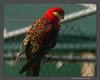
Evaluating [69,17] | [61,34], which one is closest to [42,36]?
[61,34]

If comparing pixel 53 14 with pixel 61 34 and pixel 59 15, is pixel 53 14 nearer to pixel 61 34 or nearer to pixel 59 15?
pixel 59 15

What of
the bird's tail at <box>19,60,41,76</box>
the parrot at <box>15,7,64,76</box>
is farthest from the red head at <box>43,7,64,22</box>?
the bird's tail at <box>19,60,41,76</box>

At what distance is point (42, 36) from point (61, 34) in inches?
5.6

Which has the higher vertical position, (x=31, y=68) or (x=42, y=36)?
(x=42, y=36)

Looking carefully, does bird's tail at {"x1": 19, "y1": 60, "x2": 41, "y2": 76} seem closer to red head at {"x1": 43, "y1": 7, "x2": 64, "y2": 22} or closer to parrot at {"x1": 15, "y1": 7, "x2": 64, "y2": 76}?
parrot at {"x1": 15, "y1": 7, "x2": 64, "y2": 76}

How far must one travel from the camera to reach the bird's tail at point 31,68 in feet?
10.2

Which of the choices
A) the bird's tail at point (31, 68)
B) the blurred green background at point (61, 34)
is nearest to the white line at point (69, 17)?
the blurred green background at point (61, 34)

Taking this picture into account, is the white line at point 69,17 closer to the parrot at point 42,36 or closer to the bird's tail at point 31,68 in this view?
the parrot at point 42,36

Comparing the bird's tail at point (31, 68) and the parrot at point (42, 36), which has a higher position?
the parrot at point (42, 36)

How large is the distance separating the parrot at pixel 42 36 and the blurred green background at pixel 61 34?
0.10ft

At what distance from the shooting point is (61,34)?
309cm

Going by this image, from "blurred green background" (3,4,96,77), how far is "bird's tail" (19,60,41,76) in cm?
3

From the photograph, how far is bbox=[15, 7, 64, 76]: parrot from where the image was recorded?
3084 mm

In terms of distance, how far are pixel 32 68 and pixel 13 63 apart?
0.48ft
